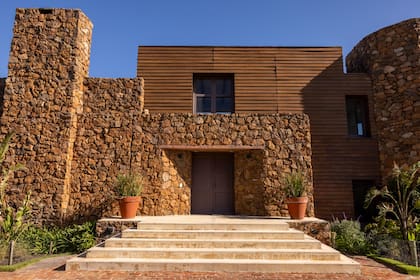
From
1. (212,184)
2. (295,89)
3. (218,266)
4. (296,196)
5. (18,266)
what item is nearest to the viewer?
(218,266)

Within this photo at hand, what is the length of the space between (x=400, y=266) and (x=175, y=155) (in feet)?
21.8

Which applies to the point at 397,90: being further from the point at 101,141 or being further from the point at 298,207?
the point at 101,141

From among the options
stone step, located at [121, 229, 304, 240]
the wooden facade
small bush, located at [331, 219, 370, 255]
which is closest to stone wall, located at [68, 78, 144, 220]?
the wooden facade

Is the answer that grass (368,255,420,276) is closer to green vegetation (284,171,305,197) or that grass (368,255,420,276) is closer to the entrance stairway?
the entrance stairway

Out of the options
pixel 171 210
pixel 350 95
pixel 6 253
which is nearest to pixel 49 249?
pixel 6 253

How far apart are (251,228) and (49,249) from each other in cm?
530

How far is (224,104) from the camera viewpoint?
34.6 ft

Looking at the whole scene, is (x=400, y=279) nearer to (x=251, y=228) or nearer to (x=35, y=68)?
(x=251, y=228)

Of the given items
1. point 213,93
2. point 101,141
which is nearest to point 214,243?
point 101,141

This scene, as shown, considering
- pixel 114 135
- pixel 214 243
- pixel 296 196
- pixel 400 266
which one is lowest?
pixel 400 266

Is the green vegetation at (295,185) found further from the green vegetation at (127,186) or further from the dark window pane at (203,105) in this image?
the green vegetation at (127,186)

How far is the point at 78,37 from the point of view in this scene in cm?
939

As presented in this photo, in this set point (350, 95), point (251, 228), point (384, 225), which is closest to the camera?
point (251, 228)

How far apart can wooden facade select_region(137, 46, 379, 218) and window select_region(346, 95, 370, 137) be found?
10.8 inches
